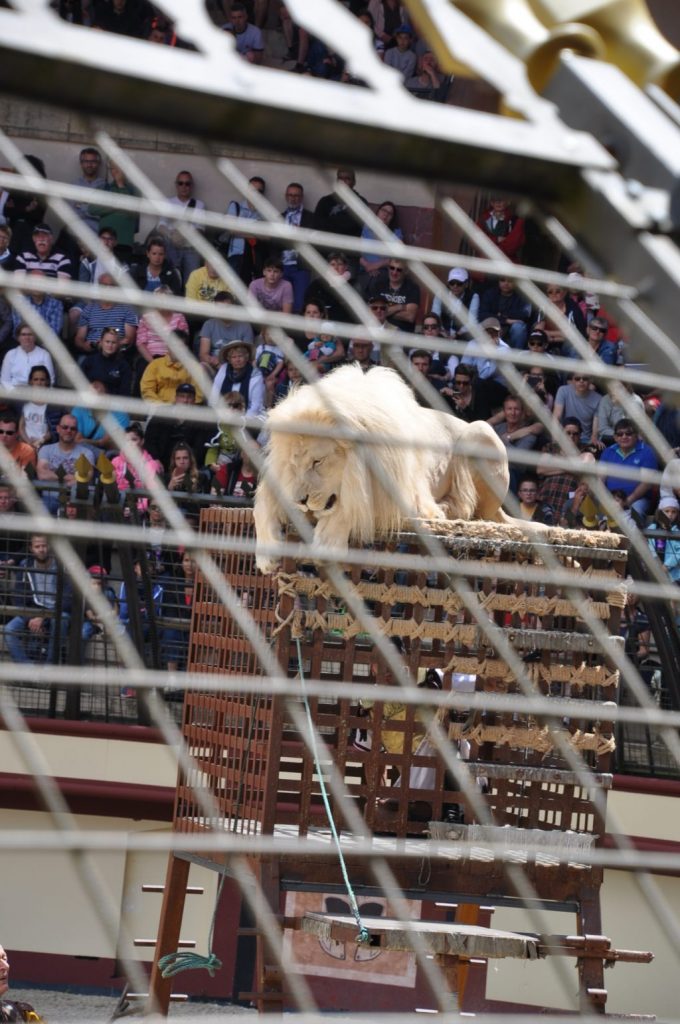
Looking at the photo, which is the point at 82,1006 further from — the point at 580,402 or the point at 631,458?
the point at 580,402

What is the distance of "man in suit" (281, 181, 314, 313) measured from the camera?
10383 mm

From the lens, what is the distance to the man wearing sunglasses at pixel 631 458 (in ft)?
28.1

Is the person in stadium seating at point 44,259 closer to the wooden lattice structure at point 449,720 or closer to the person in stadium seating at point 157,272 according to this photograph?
the person in stadium seating at point 157,272

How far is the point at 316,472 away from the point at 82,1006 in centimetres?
374

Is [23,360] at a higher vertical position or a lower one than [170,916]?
higher

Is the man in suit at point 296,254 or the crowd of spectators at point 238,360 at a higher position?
the man in suit at point 296,254

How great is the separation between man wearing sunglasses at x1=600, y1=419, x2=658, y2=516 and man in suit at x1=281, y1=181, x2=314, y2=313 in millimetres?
2511

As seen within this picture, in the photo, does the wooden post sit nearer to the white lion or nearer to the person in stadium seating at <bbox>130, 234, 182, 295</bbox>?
the white lion

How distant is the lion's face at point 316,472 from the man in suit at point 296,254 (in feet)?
17.4

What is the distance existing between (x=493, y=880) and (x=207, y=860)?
97cm

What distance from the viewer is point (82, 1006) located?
7.32 meters

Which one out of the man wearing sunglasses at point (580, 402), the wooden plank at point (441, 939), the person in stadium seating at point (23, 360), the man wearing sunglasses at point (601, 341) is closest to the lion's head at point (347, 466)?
the wooden plank at point (441, 939)

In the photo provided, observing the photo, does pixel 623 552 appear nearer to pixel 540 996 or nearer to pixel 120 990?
pixel 540 996

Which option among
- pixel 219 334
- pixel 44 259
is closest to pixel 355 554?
pixel 219 334
